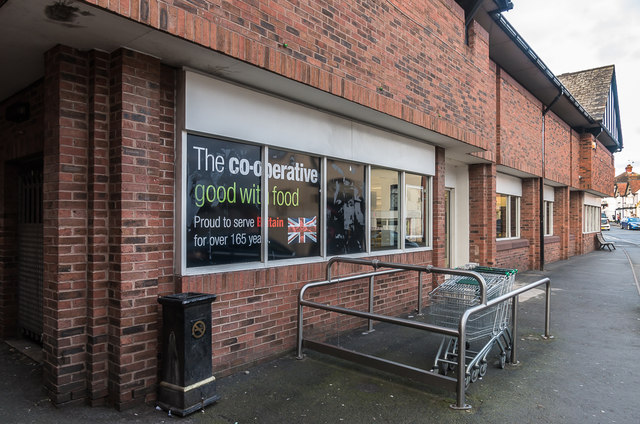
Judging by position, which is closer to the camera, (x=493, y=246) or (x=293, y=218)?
(x=293, y=218)

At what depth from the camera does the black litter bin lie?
11.5ft

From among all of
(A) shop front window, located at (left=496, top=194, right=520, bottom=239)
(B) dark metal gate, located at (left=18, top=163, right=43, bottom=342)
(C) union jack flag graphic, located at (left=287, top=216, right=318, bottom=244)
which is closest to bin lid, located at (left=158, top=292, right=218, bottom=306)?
(C) union jack flag graphic, located at (left=287, top=216, right=318, bottom=244)

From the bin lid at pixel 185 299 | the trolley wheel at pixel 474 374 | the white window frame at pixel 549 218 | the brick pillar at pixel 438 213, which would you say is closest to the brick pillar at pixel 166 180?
the bin lid at pixel 185 299

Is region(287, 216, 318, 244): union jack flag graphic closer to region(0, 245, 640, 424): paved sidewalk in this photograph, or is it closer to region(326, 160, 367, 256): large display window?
region(326, 160, 367, 256): large display window

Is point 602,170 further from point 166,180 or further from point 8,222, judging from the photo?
point 8,222

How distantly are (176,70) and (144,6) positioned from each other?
3.12 feet

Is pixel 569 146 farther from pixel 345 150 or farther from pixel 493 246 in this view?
pixel 345 150

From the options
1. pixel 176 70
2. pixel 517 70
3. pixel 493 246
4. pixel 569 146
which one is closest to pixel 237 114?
pixel 176 70

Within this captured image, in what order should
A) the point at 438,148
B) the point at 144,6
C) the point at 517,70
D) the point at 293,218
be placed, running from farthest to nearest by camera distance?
Answer: the point at 517,70 < the point at 438,148 < the point at 293,218 < the point at 144,6

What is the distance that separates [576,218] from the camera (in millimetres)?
21344

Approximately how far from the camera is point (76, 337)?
3.58 m

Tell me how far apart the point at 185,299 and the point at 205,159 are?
1479 millimetres

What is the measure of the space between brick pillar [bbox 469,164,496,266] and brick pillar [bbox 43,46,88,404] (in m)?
9.50

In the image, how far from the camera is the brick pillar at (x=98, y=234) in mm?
3568
